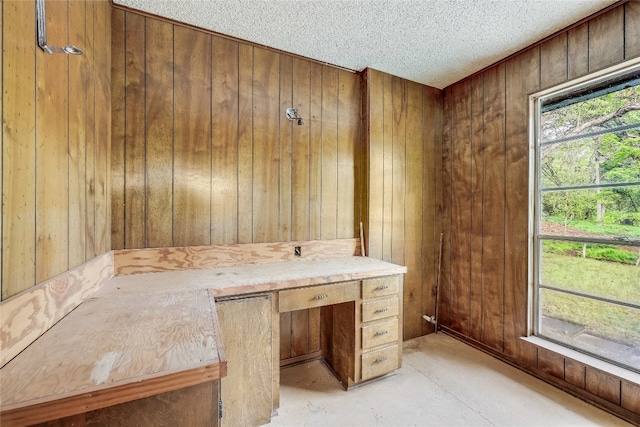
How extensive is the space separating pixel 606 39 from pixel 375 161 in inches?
65.6

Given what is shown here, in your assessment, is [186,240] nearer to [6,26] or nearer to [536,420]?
[6,26]

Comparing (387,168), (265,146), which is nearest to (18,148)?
(265,146)

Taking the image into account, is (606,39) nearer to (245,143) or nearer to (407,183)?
(407,183)

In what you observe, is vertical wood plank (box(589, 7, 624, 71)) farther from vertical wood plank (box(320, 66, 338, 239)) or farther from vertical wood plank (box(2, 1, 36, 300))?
vertical wood plank (box(2, 1, 36, 300))

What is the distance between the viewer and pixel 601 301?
6.00 feet

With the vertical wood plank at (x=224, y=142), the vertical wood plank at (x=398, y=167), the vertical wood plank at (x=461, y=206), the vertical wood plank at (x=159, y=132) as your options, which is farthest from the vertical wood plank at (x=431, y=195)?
the vertical wood plank at (x=159, y=132)

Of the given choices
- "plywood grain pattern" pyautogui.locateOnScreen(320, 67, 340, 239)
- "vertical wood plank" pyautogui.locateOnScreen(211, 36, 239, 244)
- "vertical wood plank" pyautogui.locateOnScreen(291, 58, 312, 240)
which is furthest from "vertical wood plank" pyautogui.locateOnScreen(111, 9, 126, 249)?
"plywood grain pattern" pyautogui.locateOnScreen(320, 67, 340, 239)

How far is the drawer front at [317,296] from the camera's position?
5.52ft

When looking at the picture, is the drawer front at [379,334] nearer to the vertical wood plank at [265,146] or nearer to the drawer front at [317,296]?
the drawer front at [317,296]

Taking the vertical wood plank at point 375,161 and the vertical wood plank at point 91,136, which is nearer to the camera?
the vertical wood plank at point 91,136

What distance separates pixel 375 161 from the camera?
8.32 ft

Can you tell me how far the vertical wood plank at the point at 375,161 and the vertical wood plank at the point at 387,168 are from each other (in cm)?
2

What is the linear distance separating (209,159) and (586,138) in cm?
271

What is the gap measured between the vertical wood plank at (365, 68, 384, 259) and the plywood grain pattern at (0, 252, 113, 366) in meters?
1.99
